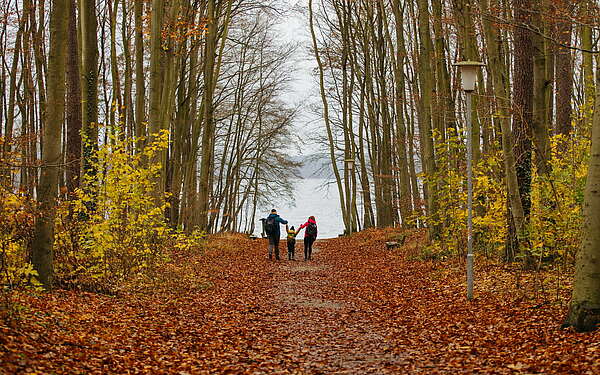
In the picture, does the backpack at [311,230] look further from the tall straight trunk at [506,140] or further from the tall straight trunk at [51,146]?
the tall straight trunk at [51,146]

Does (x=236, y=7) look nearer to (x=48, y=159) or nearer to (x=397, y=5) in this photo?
(x=397, y=5)

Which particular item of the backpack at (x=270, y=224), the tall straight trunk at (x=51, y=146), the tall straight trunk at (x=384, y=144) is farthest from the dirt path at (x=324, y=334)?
the tall straight trunk at (x=384, y=144)

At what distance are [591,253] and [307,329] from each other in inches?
171

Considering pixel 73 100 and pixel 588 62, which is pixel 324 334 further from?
pixel 588 62

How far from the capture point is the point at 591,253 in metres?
6.55

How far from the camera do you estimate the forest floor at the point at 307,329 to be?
610cm

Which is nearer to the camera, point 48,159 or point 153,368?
point 153,368

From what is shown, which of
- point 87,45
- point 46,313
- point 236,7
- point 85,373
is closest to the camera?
point 85,373

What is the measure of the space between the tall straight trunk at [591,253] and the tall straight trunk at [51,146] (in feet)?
24.3

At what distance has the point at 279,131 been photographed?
34.9 m

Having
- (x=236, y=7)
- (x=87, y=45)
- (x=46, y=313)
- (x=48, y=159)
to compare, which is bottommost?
(x=46, y=313)

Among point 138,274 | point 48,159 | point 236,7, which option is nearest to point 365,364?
point 48,159

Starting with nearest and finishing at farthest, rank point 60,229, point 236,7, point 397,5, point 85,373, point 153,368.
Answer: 1. point 85,373
2. point 153,368
3. point 60,229
4. point 397,5
5. point 236,7

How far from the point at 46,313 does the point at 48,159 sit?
2.52 metres
